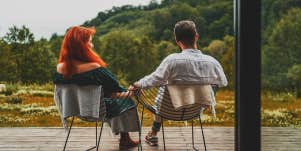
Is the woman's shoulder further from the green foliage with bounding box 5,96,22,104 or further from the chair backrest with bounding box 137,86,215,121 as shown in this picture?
the green foliage with bounding box 5,96,22,104

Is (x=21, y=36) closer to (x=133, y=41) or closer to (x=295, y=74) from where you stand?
(x=133, y=41)

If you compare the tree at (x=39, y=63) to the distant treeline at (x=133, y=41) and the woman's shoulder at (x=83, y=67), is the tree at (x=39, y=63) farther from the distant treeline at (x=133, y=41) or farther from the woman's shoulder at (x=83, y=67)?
the woman's shoulder at (x=83, y=67)

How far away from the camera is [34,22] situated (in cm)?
568

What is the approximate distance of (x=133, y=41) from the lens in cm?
592

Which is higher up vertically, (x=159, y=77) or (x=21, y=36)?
(x=21, y=36)

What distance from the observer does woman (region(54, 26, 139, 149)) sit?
3.21m

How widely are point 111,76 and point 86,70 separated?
213 mm

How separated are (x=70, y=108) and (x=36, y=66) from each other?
2546 mm

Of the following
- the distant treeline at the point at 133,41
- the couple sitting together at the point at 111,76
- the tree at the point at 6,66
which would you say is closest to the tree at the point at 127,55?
the distant treeline at the point at 133,41

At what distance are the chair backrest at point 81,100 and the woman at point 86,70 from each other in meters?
0.05

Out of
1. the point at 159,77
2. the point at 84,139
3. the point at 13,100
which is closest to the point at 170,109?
the point at 159,77

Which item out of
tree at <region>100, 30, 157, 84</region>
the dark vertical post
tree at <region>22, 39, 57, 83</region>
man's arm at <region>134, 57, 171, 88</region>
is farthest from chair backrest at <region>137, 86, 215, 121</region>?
tree at <region>22, 39, 57, 83</region>

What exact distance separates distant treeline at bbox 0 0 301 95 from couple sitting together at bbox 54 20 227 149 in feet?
7.41

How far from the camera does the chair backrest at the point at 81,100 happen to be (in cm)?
321
